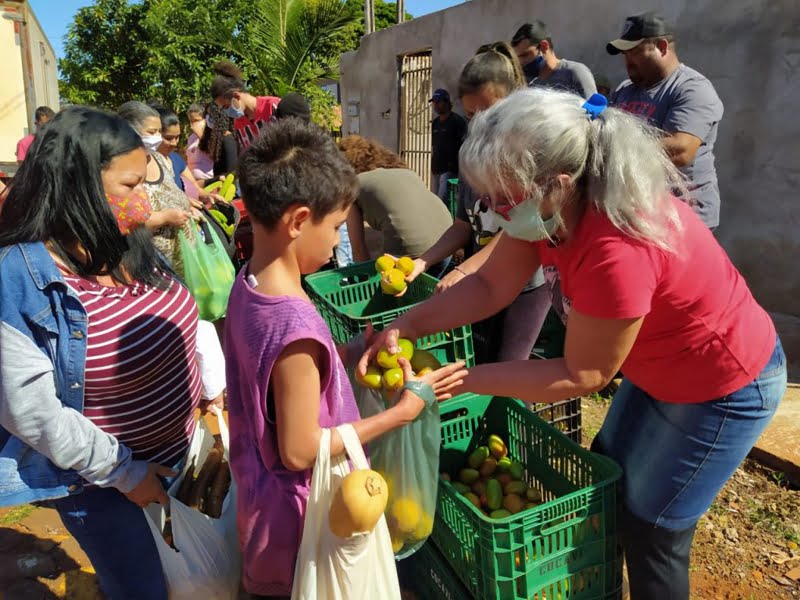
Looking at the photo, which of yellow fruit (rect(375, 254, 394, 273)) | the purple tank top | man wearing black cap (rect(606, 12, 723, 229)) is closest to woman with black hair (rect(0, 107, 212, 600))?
the purple tank top

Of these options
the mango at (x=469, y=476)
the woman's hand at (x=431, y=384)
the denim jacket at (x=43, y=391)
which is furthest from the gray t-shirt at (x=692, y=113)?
the denim jacket at (x=43, y=391)

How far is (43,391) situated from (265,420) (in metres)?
0.54

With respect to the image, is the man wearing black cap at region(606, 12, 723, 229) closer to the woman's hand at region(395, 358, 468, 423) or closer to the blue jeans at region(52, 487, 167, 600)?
the woman's hand at region(395, 358, 468, 423)

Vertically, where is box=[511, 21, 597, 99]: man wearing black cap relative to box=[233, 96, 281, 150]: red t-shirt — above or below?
above

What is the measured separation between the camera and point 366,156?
12.4 ft

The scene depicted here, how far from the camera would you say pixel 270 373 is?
140 cm

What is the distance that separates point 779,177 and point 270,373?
15.9 ft

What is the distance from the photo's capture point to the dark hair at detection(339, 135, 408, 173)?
3.76 meters

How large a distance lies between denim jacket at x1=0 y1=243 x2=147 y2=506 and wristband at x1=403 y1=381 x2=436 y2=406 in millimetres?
817

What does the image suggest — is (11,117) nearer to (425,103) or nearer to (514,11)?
(425,103)

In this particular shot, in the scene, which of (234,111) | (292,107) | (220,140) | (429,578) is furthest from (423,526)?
(220,140)

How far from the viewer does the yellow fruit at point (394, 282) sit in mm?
A: 3014

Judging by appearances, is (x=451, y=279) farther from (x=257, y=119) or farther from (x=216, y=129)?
(x=216, y=129)

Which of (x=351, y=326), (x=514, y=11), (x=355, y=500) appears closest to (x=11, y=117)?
(x=514, y=11)
